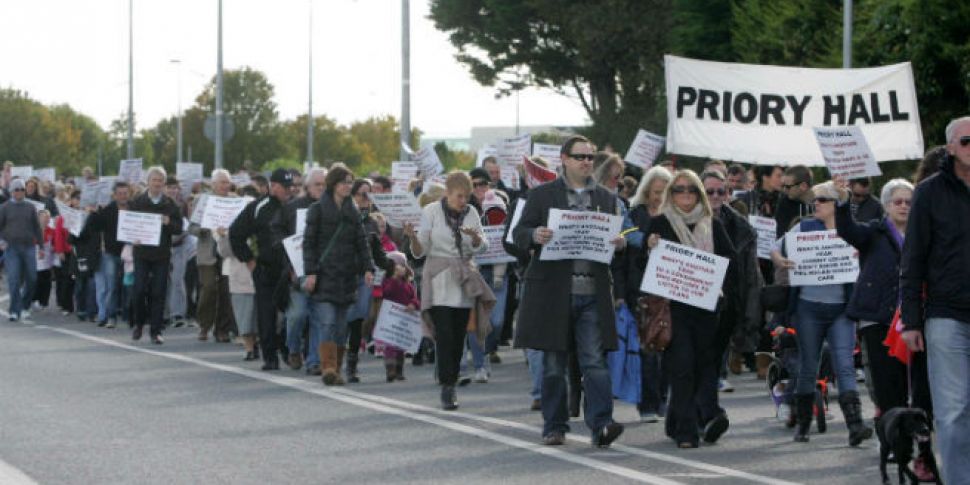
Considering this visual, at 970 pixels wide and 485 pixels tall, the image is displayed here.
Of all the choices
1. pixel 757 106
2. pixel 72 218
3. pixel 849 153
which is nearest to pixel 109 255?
pixel 72 218

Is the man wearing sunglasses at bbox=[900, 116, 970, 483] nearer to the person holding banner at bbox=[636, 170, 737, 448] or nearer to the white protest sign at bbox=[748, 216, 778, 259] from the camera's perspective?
the person holding banner at bbox=[636, 170, 737, 448]

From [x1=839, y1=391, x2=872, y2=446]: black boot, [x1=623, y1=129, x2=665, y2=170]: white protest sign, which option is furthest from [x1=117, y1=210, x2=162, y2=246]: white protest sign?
[x1=839, y1=391, x2=872, y2=446]: black boot

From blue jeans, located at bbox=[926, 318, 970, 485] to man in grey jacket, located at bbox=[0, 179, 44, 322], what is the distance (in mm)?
18541

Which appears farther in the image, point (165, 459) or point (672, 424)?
point (672, 424)

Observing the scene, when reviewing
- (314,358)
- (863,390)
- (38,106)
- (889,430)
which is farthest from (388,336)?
(38,106)

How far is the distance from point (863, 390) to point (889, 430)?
725cm

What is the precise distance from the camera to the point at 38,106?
140 m

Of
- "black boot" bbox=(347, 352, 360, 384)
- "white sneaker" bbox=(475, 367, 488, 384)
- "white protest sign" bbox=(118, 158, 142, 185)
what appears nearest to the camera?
"black boot" bbox=(347, 352, 360, 384)

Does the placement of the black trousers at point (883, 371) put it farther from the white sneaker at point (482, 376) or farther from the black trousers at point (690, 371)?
the white sneaker at point (482, 376)

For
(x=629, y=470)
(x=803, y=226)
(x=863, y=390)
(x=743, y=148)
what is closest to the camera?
(x=629, y=470)

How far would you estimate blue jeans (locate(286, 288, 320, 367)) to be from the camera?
56.1 feet

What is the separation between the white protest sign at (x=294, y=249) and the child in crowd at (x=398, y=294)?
32.6 inches

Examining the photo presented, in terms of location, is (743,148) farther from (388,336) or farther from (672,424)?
(672,424)

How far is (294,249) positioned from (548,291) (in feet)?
18.6
